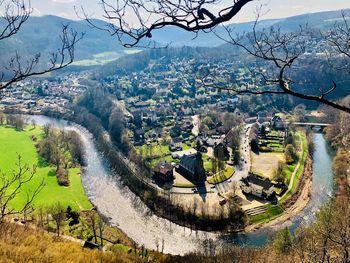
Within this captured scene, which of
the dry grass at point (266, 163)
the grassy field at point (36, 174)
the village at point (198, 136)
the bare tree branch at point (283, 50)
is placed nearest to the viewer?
the bare tree branch at point (283, 50)

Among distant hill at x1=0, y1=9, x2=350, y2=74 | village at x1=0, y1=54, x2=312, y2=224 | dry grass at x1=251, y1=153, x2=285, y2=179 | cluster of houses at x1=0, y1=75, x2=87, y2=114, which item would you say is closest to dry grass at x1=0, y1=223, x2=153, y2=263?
village at x1=0, y1=54, x2=312, y2=224

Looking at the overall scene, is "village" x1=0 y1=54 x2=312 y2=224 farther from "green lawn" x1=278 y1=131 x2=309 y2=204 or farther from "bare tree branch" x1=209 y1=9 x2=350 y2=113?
"bare tree branch" x1=209 y1=9 x2=350 y2=113

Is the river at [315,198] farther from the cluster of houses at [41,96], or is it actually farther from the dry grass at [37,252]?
the cluster of houses at [41,96]

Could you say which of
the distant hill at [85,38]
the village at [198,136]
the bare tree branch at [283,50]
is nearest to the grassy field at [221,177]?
the village at [198,136]

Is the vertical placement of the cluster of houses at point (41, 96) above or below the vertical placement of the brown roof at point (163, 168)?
above

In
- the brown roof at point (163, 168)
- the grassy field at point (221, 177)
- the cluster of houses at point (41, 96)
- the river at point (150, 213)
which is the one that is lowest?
the river at point (150, 213)

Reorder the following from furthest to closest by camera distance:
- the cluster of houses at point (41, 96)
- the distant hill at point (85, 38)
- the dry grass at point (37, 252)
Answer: the distant hill at point (85, 38)
the cluster of houses at point (41, 96)
the dry grass at point (37, 252)

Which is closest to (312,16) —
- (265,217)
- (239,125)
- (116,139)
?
(239,125)

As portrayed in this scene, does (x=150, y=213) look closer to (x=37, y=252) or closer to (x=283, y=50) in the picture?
(x=37, y=252)
